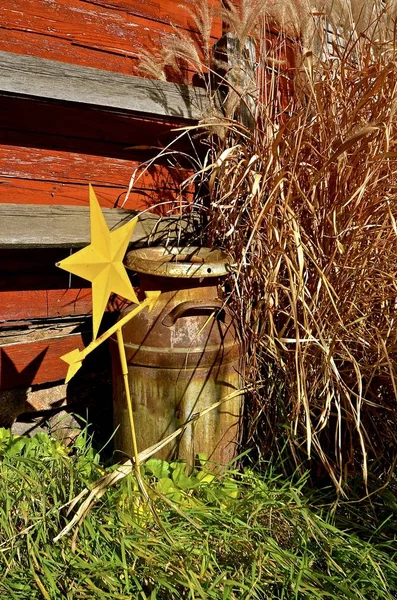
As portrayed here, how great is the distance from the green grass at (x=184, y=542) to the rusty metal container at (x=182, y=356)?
0.22m

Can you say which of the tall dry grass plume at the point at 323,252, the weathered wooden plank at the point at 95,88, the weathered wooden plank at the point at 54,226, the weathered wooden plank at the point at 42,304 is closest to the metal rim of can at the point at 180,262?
the tall dry grass plume at the point at 323,252

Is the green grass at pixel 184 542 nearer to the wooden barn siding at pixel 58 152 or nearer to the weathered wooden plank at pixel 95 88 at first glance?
the wooden barn siding at pixel 58 152

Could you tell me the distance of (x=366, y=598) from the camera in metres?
1.79

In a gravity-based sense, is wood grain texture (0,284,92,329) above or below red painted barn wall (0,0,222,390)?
below

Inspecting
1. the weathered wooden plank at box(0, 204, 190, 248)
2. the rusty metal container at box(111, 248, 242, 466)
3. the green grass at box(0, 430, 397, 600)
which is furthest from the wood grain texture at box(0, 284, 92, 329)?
the green grass at box(0, 430, 397, 600)

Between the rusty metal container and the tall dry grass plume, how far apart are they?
12 centimetres

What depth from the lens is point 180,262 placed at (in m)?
2.50

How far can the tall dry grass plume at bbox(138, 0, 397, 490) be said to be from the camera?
7.62 feet

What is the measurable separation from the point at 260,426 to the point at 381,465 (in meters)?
0.50

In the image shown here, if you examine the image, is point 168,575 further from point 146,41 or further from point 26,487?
point 146,41

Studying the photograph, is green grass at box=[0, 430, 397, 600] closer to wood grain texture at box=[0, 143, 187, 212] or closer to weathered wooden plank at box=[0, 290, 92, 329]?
weathered wooden plank at box=[0, 290, 92, 329]

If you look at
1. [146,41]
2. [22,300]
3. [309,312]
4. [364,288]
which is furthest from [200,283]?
[146,41]

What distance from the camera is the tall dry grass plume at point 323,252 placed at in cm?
232

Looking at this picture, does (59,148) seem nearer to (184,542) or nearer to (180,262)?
(180,262)
